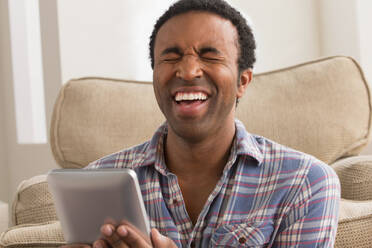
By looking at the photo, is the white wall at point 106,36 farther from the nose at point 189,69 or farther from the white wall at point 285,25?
the nose at point 189,69

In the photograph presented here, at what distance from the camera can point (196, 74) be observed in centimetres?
123

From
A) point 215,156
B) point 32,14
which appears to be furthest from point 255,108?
point 32,14

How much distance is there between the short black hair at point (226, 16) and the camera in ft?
Result: 4.27

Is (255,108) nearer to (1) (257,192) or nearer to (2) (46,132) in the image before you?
(1) (257,192)

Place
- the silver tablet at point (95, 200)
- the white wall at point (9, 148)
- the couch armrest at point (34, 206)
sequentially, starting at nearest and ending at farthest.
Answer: the silver tablet at point (95, 200) → the couch armrest at point (34, 206) → the white wall at point (9, 148)

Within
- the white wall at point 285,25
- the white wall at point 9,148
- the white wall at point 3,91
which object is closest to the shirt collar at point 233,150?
the white wall at point 9,148

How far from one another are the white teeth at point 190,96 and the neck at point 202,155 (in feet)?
0.37

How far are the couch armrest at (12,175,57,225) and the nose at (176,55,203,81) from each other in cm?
62

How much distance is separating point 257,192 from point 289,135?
762 mm

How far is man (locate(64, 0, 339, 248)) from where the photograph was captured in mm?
1190

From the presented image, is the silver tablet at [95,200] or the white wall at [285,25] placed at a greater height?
the white wall at [285,25]

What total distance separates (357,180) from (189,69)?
0.70 m

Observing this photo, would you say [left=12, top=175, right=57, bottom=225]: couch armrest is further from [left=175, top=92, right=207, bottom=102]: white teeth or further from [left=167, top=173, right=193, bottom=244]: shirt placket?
[left=175, top=92, right=207, bottom=102]: white teeth

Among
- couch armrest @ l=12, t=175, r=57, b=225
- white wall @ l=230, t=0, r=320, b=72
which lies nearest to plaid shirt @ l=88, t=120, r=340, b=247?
couch armrest @ l=12, t=175, r=57, b=225
